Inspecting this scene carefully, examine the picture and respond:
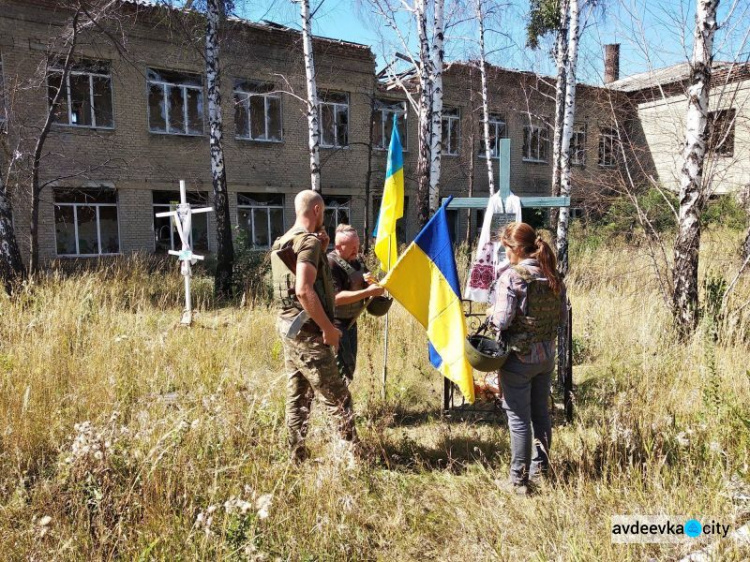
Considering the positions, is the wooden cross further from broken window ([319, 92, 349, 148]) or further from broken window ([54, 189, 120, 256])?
broken window ([319, 92, 349, 148])

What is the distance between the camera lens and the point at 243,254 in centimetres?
1257

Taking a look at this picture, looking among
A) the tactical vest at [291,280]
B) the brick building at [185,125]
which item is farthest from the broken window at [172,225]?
the tactical vest at [291,280]

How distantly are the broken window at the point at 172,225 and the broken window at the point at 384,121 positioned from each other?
7248 millimetres

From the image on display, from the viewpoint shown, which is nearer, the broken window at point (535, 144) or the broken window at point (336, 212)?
the broken window at point (336, 212)

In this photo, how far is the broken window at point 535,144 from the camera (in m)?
24.5

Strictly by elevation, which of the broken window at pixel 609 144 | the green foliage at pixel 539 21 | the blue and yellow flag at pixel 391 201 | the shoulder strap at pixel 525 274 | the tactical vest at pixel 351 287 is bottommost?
the tactical vest at pixel 351 287

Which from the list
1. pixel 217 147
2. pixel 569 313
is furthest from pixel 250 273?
pixel 569 313

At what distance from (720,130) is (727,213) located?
34.2 feet

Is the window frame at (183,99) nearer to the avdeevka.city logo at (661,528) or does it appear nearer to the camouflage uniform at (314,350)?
the camouflage uniform at (314,350)

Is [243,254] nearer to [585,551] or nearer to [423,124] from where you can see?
[423,124]

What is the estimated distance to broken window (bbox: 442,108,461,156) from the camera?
73.9ft

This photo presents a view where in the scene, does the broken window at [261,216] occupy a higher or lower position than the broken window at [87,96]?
lower

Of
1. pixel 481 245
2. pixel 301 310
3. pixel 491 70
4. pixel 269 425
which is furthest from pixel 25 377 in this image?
pixel 491 70

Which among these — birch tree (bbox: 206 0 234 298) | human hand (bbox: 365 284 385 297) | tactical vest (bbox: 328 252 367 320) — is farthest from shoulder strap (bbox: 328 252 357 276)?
birch tree (bbox: 206 0 234 298)
